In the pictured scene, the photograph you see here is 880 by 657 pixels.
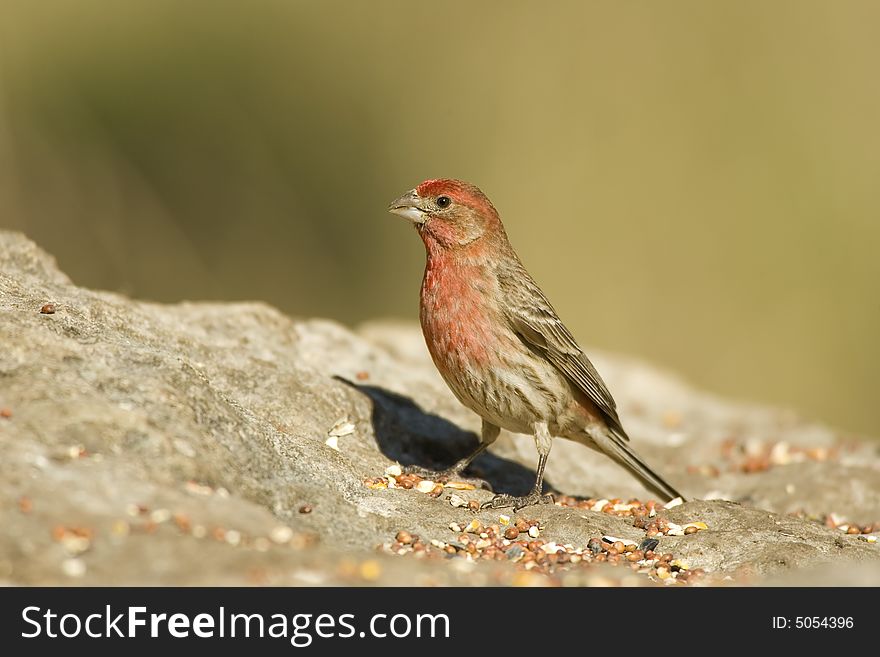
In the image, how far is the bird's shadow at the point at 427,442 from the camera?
697cm

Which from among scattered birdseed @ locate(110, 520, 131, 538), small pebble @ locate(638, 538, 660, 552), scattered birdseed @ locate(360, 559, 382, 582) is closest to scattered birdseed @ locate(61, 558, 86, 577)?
scattered birdseed @ locate(110, 520, 131, 538)

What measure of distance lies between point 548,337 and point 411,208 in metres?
1.21

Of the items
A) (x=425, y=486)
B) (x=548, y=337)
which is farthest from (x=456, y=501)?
(x=548, y=337)

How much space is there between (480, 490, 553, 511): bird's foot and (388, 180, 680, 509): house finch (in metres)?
0.02

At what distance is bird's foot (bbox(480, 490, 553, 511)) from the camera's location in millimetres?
5977

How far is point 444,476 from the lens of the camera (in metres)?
6.44

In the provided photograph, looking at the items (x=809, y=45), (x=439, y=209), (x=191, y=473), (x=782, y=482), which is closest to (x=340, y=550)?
(x=191, y=473)

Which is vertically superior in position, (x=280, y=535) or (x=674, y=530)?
(x=674, y=530)

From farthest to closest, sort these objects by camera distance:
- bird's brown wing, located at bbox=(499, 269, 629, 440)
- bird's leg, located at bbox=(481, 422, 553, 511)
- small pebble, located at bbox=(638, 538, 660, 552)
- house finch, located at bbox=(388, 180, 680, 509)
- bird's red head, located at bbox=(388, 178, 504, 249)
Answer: bird's red head, located at bbox=(388, 178, 504, 249) → bird's brown wing, located at bbox=(499, 269, 629, 440) → house finch, located at bbox=(388, 180, 680, 509) → bird's leg, located at bbox=(481, 422, 553, 511) → small pebble, located at bbox=(638, 538, 660, 552)

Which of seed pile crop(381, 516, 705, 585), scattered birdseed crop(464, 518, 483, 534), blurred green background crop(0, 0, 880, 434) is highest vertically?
blurred green background crop(0, 0, 880, 434)

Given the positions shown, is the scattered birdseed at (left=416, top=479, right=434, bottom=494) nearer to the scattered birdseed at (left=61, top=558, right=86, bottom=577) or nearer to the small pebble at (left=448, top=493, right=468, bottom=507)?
the small pebble at (left=448, top=493, right=468, bottom=507)

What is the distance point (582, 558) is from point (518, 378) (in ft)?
5.05

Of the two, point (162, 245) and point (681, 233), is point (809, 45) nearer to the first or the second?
point (681, 233)

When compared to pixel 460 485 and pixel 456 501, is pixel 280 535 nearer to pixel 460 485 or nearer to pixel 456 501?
pixel 456 501
